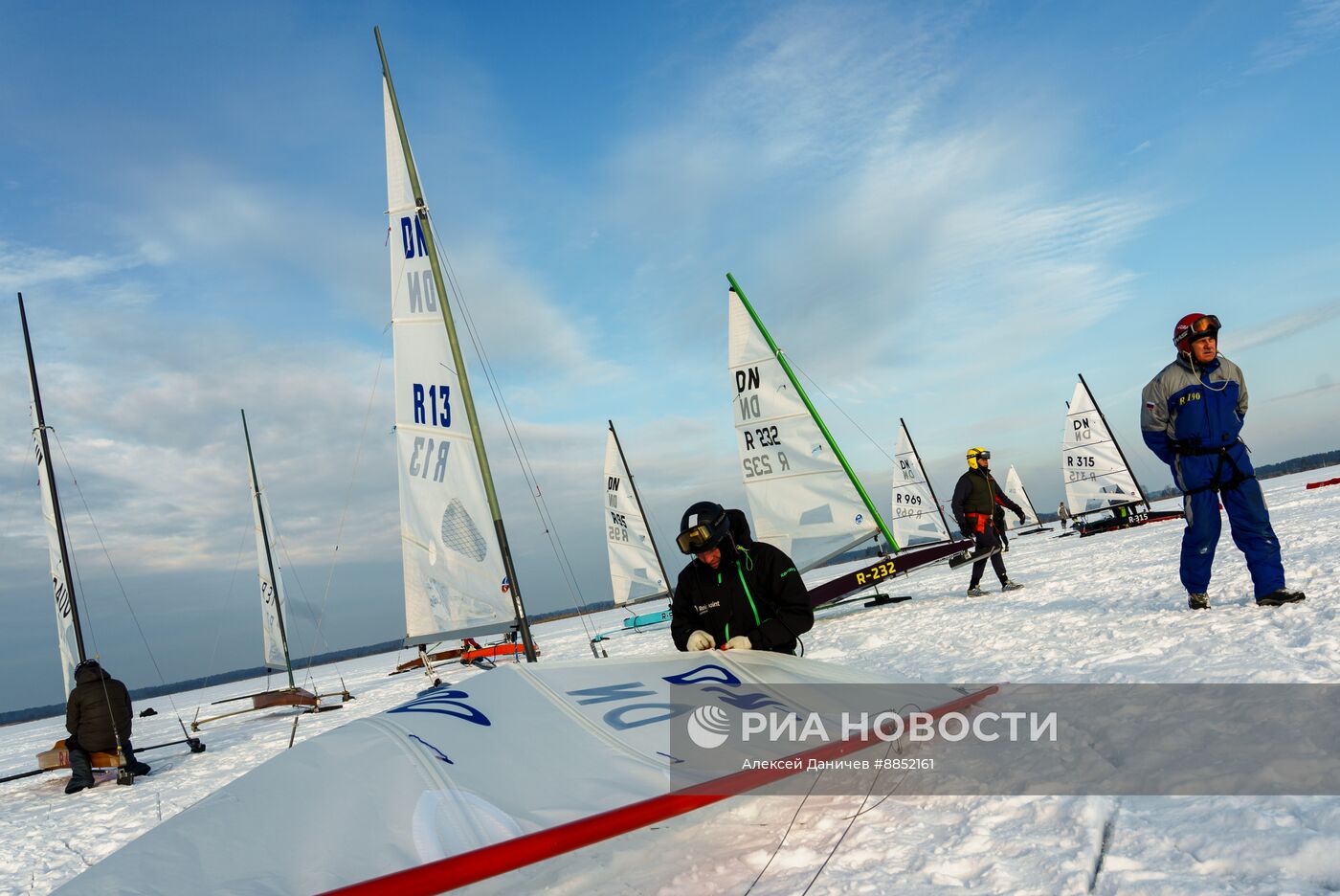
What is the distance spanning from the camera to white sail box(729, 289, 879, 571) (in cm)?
1268

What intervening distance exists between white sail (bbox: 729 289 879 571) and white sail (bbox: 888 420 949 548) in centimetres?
2069

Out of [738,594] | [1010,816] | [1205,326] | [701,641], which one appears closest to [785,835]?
[1010,816]

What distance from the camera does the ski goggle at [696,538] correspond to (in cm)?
441

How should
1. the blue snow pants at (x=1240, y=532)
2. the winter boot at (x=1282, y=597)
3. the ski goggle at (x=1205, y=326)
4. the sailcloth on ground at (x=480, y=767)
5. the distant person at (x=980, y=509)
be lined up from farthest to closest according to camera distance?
the distant person at (x=980, y=509), the ski goggle at (x=1205, y=326), the blue snow pants at (x=1240, y=532), the winter boot at (x=1282, y=597), the sailcloth on ground at (x=480, y=767)

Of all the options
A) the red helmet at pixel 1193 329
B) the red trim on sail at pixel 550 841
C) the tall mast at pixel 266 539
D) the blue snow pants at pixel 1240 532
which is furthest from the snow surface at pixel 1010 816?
the tall mast at pixel 266 539

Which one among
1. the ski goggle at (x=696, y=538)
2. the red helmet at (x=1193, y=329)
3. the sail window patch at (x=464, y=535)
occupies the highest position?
the red helmet at (x=1193, y=329)

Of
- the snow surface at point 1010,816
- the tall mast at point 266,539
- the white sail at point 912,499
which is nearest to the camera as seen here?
the snow surface at point 1010,816

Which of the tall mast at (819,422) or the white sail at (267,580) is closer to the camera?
the tall mast at (819,422)

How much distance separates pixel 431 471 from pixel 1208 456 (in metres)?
8.07

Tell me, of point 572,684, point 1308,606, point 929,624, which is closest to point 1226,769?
point 572,684

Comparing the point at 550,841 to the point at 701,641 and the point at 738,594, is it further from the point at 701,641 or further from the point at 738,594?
the point at 738,594

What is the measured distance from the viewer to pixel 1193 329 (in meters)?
5.59

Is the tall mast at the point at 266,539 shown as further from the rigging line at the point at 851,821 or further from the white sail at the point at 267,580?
the rigging line at the point at 851,821

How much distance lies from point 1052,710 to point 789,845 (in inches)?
73.0
